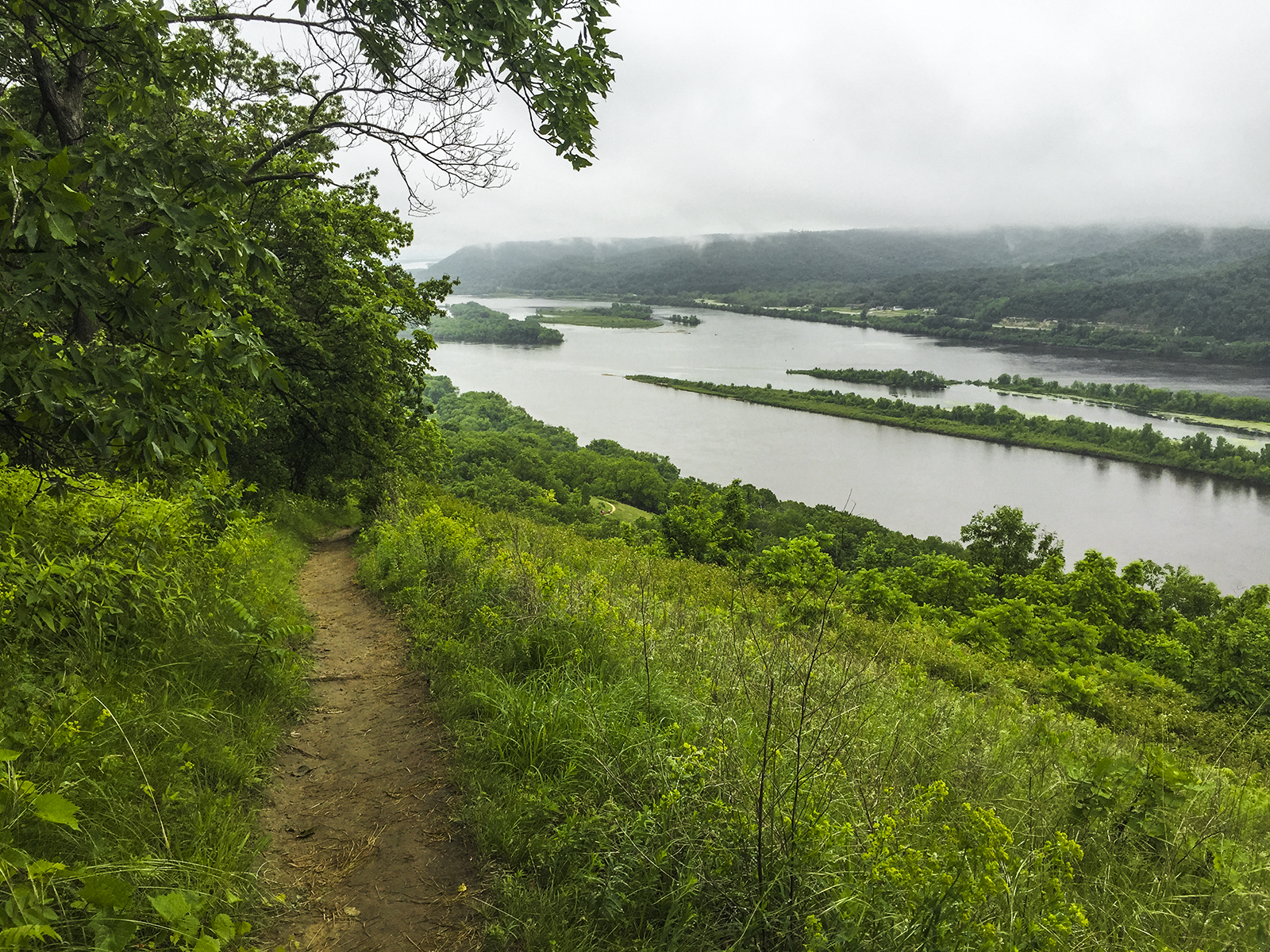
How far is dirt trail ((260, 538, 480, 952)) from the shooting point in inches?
96.0

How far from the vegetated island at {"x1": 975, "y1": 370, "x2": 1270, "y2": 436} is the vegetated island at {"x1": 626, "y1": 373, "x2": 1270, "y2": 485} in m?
14.9

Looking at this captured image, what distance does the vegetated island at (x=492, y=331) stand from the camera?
14362 cm

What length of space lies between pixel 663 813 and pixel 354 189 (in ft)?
42.5

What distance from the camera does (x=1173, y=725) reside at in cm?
973

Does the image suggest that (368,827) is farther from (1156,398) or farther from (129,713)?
(1156,398)

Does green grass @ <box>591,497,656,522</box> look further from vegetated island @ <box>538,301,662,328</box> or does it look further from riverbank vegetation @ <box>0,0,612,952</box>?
vegetated island @ <box>538,301,662,328</box>

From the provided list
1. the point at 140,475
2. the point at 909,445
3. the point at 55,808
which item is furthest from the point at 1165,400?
the point at 55,808

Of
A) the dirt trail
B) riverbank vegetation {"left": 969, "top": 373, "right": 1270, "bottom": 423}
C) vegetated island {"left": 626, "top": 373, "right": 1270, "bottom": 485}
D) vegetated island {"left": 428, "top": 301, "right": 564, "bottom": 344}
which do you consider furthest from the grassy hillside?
vegetated island {"left": 428, "top": 301, "right": 564, "bottom": 344}

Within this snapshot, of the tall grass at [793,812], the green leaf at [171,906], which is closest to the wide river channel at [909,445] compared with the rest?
the tall grass at [793,812]

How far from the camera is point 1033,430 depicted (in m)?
75.5

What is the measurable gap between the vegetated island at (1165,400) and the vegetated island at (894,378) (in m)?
9.48

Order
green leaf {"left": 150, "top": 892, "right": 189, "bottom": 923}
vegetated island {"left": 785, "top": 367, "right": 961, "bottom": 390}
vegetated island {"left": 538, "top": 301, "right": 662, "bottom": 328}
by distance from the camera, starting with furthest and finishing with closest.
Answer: vegetated island {"left": 538, "top": 301, "right": 662, "bottom": 328} → vegetated island {"left": 785, "top": 367, "right": 961, "bottom": 390} → green leaf {"left": 150, "top": 892, "right": 189, "bottom": 923}

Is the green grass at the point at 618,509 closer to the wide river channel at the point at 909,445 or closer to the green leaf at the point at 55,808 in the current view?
the wide river channel at the point at 909,445

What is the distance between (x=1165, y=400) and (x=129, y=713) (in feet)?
384
